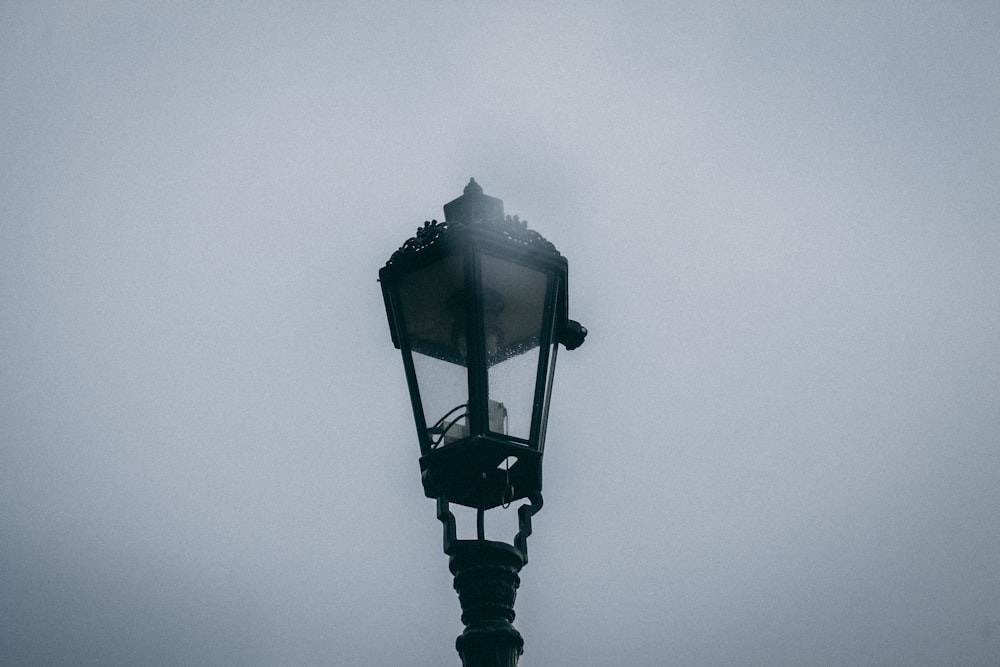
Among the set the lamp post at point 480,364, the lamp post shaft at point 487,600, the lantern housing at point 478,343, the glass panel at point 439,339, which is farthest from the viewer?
the glass panel at point 439,339

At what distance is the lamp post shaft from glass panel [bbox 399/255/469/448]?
0.53 m

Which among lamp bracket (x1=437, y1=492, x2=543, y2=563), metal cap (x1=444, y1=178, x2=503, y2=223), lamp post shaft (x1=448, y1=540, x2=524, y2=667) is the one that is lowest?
lamp post shaft (x1=448, y1=540, x2=524, y2=667)

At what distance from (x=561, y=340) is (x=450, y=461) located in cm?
92

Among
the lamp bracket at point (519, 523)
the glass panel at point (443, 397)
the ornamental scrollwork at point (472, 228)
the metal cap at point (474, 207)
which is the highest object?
the metal cap at point (474, 207)

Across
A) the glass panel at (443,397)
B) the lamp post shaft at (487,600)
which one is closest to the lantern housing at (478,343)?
the glass panel at (443,397)

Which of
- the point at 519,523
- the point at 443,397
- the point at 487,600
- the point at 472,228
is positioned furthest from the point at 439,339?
the point at 487,600

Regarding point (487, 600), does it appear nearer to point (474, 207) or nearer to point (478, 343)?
point (478, 343)

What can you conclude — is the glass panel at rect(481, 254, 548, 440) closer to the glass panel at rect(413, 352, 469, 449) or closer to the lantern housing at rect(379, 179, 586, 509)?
the lantern housing at rect(379, 179, 586, 509)

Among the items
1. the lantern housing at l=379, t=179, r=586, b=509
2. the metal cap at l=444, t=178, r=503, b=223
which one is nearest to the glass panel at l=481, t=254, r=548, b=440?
the lantern housing at l=379, t=179, r=586, b=509

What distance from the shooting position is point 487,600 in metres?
4.45

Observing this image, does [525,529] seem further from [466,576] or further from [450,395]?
[450,395]

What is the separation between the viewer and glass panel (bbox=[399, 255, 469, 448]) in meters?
4.75

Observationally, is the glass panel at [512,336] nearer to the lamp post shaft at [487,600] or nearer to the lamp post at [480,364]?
the lamp post at [480,364]

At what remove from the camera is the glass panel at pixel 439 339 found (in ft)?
15.6
